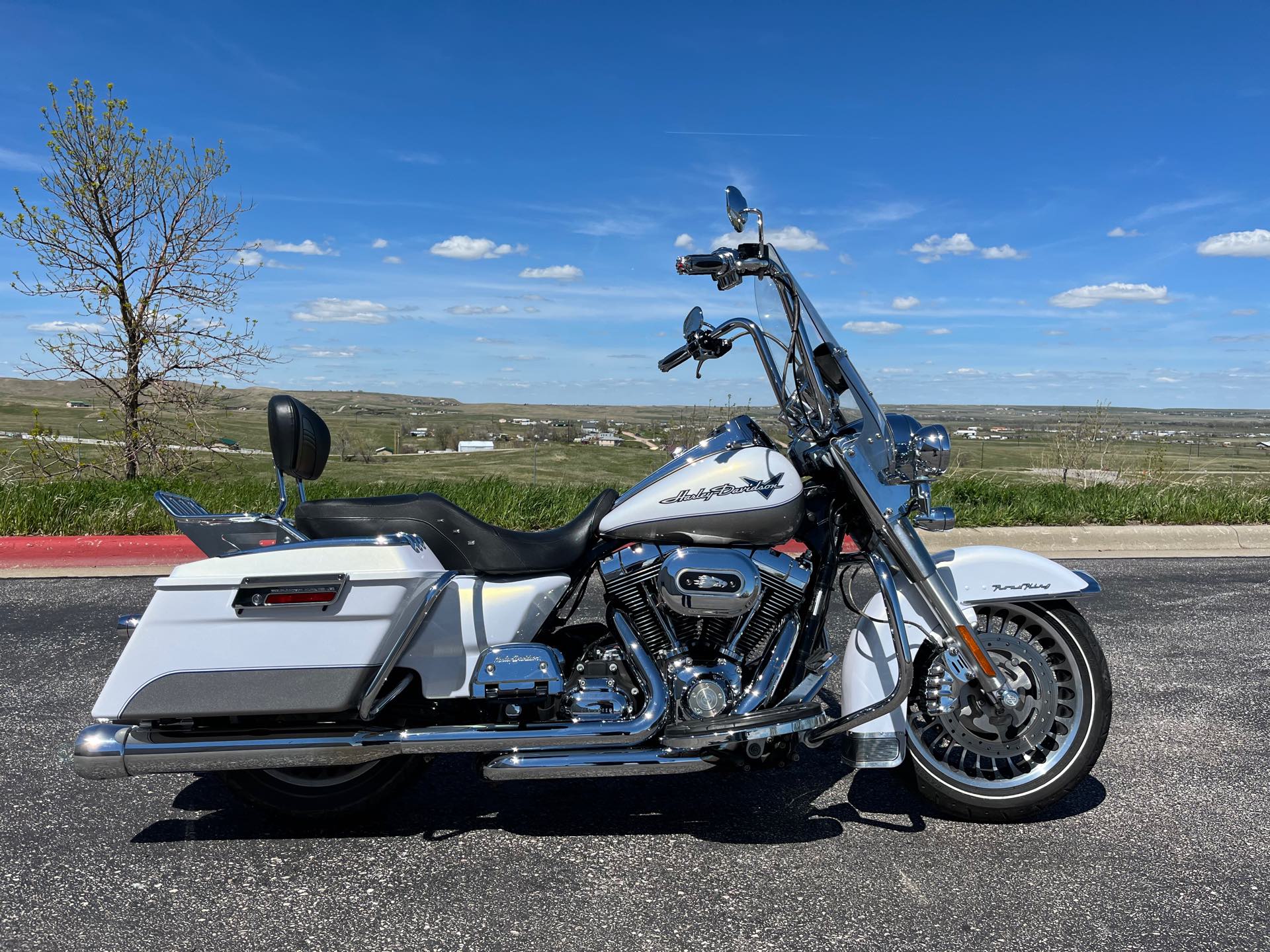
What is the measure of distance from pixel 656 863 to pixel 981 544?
429 centimetres

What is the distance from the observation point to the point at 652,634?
3057 millimetres

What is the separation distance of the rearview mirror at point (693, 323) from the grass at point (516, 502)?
4541mm

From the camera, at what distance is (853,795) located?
3.47m

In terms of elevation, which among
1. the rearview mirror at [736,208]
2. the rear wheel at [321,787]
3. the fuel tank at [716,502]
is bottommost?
the rear wheel at [321,787]

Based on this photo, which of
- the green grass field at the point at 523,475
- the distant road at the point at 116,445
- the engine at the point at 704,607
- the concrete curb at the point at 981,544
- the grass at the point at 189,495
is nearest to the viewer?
the engine at the point at 704,607

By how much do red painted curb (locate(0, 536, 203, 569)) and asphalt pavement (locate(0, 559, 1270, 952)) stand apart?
3.17 meters

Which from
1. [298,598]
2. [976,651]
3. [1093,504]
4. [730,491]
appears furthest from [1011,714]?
[1093,504]

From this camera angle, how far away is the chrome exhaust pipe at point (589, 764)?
9.42ft

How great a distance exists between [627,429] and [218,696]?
289 centimetres

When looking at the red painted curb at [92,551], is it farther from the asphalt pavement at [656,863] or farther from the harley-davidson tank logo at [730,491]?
the harley-davidson tank logo at [730,491]

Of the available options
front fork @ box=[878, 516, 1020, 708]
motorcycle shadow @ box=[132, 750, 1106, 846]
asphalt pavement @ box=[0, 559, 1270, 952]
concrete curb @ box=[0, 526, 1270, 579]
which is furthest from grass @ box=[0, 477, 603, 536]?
front fork @ box=[878, 516, 1020, 708]

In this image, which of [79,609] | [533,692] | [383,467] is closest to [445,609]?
[533,692]

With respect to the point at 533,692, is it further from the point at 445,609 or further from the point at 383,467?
the point at 383,467

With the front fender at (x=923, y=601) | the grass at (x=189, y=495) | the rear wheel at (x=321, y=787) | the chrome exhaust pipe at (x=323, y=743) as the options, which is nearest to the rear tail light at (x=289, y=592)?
the chrome exhaust pipe at (x=323, y=743)
